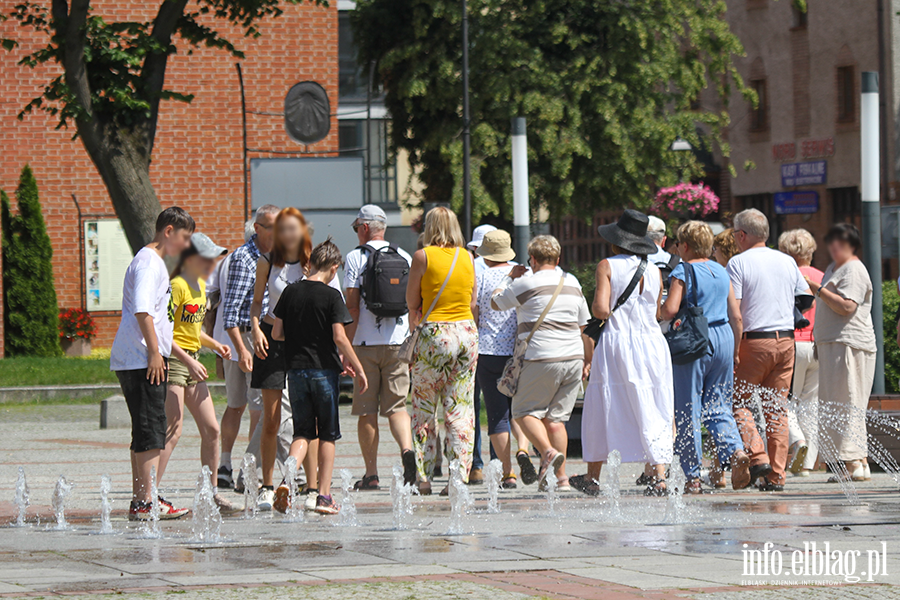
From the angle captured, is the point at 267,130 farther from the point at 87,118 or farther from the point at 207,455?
the point at 207,455

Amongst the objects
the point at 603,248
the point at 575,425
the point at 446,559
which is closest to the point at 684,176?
the point at 603,248

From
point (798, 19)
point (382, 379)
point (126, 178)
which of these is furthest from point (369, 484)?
point (126, 178)

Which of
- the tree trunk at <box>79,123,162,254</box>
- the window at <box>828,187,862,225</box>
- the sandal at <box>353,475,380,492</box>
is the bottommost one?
the sandal at <box>353,475,380,492</box>

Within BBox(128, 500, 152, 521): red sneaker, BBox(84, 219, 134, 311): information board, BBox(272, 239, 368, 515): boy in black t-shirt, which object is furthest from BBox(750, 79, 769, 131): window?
BBox(128, 500, 152, 521): red sneaker

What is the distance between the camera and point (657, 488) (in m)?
9.27

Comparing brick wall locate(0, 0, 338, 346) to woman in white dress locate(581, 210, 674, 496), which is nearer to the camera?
woman in white dress locate(581, 210, 674, 496)

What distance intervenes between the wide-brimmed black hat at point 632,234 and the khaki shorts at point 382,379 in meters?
1.81

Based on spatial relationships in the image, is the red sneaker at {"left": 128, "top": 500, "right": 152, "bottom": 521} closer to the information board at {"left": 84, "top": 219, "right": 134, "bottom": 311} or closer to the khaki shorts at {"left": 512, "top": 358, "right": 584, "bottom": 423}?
the khaki shorts at {"left": 512, "top": 358, "right": 584, "bottom": 423}

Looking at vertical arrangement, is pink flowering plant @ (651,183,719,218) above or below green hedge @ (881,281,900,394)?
above

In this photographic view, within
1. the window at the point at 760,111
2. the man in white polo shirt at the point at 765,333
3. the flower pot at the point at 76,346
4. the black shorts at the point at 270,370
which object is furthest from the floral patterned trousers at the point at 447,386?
the flower pot at the point at 76,346

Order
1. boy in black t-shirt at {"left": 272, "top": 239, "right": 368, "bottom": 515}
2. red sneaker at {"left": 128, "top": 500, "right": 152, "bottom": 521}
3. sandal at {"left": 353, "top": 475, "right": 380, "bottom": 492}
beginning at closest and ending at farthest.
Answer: red sneaker at {"left": 128, "top": 500, "right": 152, "bottom": 521} < boy in black t-shirt at {"left": 272, "top": 239, "right": 368, "bottom": 515} < sandal at {"left": 353, "top": 475, "right": 380, "bottom": 492}

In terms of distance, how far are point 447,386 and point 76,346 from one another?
19.9m

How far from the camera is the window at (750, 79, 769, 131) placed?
998 inches

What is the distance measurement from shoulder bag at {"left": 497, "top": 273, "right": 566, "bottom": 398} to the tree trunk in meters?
8.62
